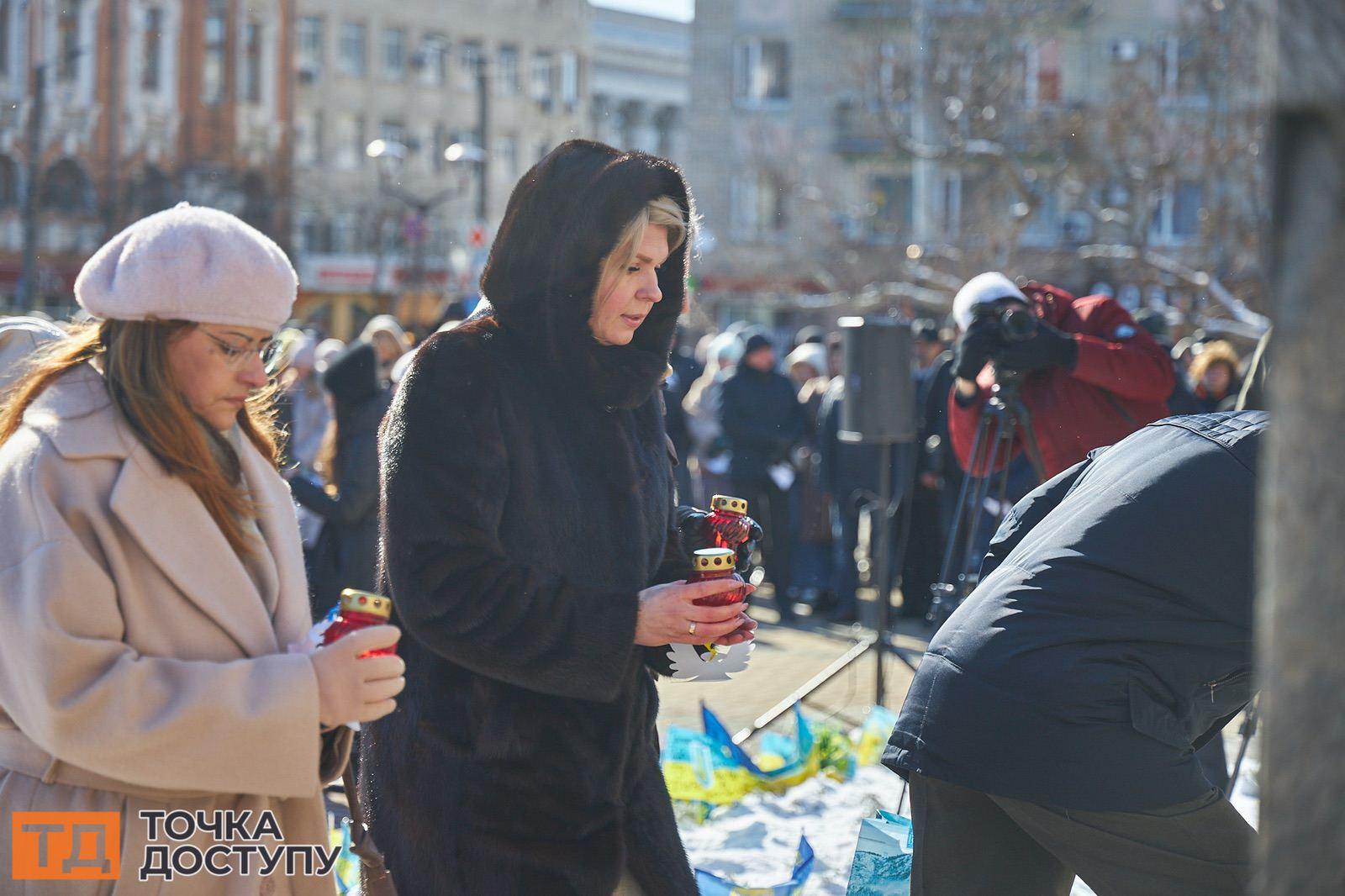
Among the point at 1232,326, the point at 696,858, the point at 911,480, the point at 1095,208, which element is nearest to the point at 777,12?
the point at 1095,208

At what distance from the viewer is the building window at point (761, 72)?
3809 cm

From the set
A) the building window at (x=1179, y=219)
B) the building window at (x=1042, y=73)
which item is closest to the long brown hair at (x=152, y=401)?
the building window at (x=1042, y=73)

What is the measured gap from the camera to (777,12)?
124 feet

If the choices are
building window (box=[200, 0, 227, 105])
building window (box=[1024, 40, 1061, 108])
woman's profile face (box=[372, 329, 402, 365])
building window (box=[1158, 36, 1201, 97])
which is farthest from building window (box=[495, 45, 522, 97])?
woman's profile face (box=[372, 329, 402, 365])

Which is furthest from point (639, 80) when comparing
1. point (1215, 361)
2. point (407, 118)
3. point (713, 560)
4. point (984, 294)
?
point (713, 560)

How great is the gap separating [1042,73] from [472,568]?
32160 mm

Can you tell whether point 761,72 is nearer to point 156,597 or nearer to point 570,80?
point 570,80

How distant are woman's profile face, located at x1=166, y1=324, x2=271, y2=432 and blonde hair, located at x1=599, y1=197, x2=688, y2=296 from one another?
2.46 feet

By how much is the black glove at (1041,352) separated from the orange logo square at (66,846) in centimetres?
371

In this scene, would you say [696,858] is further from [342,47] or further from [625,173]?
[342,47]

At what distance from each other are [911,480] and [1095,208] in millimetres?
7974

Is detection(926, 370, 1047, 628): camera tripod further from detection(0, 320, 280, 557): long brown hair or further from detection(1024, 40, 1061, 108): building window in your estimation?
detection(1024, 40, 1061, 108): building window

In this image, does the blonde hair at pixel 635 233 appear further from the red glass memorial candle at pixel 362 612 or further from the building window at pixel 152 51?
the building window at pixel 152 51

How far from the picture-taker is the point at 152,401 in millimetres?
2184
